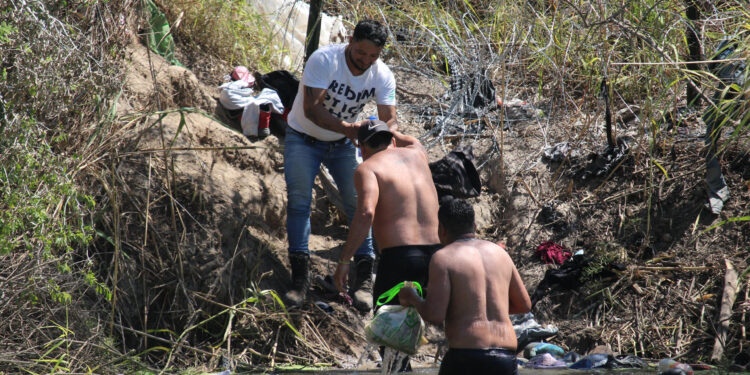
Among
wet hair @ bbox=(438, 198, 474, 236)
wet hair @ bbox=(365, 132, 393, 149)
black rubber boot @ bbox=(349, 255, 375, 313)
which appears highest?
wet hair @ bbox=(365, 132, 393, 149)

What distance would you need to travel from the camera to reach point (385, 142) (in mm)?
5137

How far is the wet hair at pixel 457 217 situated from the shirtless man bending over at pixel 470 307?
9 centimetres

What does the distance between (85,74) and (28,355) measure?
2029 mm

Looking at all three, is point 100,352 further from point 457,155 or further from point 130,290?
point 457,155

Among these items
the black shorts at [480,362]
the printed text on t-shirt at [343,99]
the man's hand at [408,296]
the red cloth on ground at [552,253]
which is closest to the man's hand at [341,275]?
the man's hand at [408,296]

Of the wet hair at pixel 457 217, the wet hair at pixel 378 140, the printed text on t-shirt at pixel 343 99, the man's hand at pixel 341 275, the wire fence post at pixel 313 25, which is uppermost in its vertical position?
the wire fence post at pixel 313 25

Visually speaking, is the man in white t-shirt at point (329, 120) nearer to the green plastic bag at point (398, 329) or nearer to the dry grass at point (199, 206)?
the dry grass at point (199, 206)

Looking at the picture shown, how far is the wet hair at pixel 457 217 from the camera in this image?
13.1 feet

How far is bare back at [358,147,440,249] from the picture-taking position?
4.81 meters

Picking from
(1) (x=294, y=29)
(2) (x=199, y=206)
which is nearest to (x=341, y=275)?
(2) (x=199, y=206)

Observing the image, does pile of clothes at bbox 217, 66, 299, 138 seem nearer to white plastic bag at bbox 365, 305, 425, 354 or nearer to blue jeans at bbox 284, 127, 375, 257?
blue jeans at bbox 284, 127, 375, 257

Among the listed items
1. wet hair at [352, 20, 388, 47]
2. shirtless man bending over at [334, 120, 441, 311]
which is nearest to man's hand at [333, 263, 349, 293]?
shirtless man bending over at [334, 120, 441, 311]

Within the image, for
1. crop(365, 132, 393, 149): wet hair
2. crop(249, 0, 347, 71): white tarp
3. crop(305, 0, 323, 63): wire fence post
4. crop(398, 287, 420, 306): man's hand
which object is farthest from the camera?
crop(249, 0, 347, 71): white tarp

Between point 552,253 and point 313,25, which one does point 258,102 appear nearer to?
point 313,25
